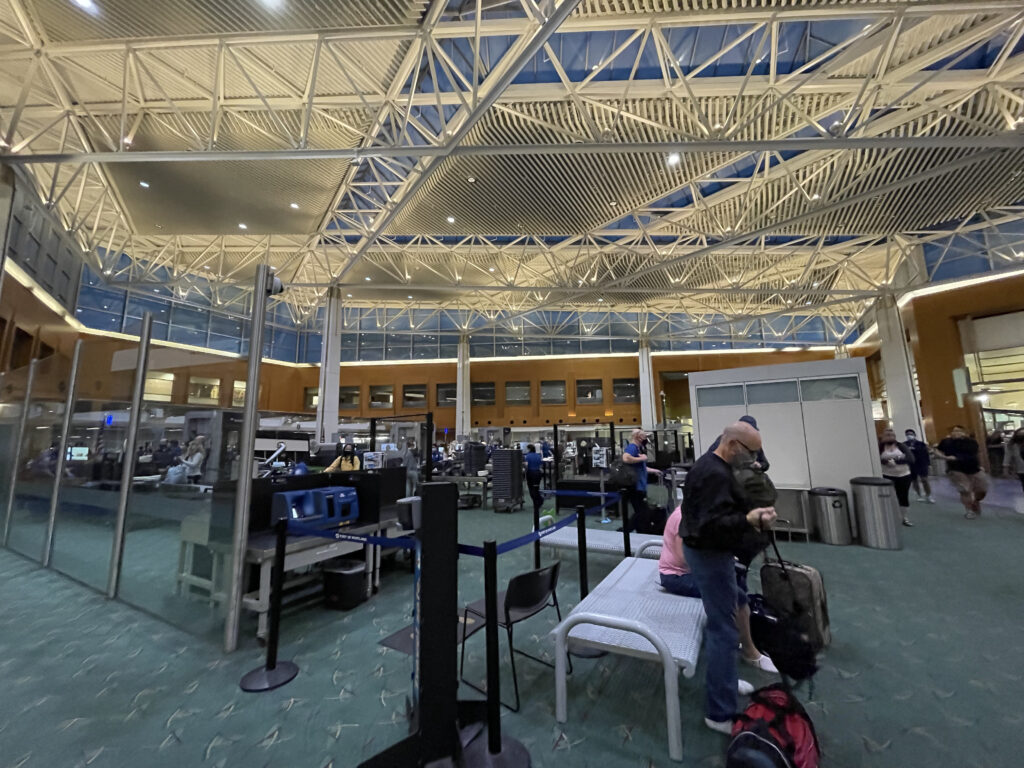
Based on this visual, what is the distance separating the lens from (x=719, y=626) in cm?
217

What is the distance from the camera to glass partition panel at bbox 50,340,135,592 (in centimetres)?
421

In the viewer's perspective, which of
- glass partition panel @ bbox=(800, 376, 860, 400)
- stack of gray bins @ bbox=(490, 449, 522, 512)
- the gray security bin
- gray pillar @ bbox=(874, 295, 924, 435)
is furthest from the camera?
gray pillar @ bbox=(874, 295, 924, 435)

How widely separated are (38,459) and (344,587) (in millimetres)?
5017

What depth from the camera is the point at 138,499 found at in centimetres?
390

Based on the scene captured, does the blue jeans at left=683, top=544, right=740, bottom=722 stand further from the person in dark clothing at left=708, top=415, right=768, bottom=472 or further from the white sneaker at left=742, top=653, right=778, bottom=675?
the white sneaker at left=742, top=653, right=778, bottom=675

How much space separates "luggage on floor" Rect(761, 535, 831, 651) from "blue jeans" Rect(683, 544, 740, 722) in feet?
2.60

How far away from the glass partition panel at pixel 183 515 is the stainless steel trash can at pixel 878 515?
7482 mm

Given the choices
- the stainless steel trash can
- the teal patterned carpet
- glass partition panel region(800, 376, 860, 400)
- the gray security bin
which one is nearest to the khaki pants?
glass partition panel region(800, 376, 860, 400)

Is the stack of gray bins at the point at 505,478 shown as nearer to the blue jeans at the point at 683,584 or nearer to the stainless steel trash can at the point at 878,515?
the stainless steel trash can at the point at 878,515

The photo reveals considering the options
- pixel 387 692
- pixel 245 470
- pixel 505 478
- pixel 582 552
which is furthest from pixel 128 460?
pixel 505 478

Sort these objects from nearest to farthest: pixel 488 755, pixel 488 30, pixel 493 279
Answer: pixel 488 755, pixel 488 30, pixel 493 279

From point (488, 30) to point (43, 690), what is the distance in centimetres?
857

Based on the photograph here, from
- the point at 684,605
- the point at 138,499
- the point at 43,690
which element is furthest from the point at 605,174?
A: the point at 43,690

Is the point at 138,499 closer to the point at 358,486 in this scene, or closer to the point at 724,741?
the point at 358,486
